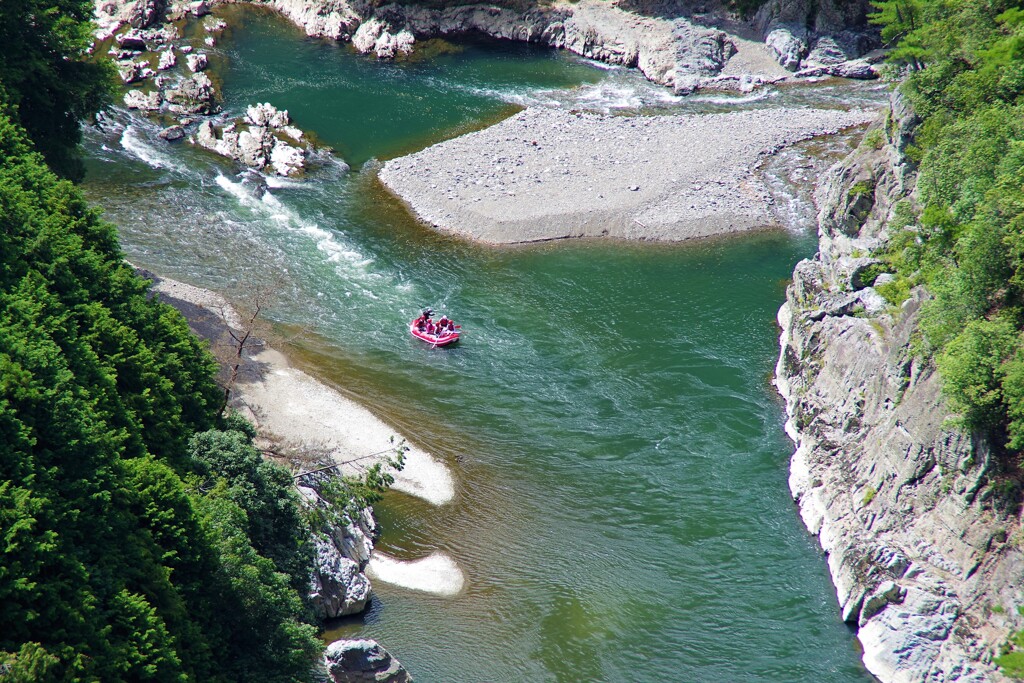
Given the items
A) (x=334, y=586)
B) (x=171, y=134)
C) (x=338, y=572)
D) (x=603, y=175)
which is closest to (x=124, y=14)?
(x=171, y=134)

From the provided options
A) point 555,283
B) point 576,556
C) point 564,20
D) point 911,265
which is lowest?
point 576,556

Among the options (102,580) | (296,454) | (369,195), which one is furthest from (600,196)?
(102,580)

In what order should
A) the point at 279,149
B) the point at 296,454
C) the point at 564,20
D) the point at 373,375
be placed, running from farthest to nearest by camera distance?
the point at 564,20 < the point at 279,149 < the point at 373,375 < the point at 296,454

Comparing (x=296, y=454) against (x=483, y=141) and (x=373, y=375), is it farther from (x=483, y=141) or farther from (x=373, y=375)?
(x=483, y=141)

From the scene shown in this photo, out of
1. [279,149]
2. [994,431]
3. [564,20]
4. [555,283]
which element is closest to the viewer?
[994,431]

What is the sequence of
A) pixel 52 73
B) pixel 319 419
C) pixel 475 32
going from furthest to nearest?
pixel 475 32 → pixel 52 73 → pixel 319 419

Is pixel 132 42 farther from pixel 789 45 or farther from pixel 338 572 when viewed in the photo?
pixel 338 572
